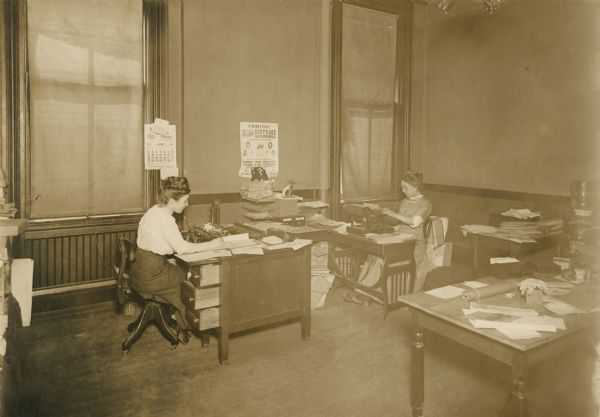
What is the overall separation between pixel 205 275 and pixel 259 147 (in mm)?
2320

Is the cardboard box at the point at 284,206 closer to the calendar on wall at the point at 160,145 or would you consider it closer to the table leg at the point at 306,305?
the table leg at the point at 306,305

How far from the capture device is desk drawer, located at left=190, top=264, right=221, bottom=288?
3455 millimetres

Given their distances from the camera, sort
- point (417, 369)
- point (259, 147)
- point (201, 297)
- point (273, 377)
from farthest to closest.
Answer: point (259, 147), point (201, 297), point (273, 377), point (417, 369)

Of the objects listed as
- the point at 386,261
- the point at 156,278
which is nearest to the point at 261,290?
the point at 156,278

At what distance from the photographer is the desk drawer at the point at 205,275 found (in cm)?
346

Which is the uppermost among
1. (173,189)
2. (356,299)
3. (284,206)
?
(173,189)

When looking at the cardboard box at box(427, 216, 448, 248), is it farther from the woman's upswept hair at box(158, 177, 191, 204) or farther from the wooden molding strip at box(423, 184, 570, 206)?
the woman's upswept hair at box(158, 177, 191, 204)

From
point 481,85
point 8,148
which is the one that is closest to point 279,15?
point 481,85

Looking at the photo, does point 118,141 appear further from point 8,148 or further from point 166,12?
point 166,12

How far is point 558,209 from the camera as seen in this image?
5.33 m

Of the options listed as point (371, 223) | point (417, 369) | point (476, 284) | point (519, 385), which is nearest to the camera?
point (519, 385)

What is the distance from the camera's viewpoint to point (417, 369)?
2.72m

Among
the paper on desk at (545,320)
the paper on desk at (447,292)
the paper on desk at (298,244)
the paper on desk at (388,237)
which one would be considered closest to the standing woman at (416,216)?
the paper on desk at (388,237)

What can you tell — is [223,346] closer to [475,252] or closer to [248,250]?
[248,250]
